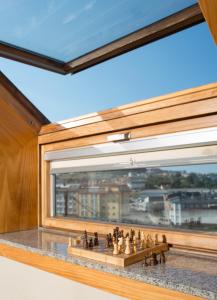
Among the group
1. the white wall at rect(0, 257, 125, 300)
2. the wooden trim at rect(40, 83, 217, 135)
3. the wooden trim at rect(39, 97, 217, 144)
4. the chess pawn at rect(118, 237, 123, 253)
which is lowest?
the white wall at rect(0, 257, 125, 300)

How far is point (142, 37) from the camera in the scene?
Answer: 1501 mm

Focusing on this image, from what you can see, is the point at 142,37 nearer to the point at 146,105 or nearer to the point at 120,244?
the point at 146,105

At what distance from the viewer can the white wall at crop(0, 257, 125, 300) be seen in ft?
4.29

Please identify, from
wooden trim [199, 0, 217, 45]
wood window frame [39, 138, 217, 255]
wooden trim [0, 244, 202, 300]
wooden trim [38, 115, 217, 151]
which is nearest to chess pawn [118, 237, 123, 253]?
wooden trim [0, 244, 202, 300]

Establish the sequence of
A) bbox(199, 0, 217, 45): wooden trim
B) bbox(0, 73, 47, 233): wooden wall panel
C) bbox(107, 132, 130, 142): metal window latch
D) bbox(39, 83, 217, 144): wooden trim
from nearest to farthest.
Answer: bbox(199, 0, 217, 45): wooden trim → bbox(39, 83, 217, 144): wooden trim → bbox(107, 132, 130, 142): metal window latch → bbox(0, 73, 47, 233): wooden wall panel

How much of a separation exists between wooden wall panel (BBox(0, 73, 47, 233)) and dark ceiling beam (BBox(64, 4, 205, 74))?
352 millimetres

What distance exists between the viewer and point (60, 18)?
4.60 feet

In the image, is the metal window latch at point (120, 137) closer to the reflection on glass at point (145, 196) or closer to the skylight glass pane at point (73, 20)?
the reflection on glass at point (145, 196)

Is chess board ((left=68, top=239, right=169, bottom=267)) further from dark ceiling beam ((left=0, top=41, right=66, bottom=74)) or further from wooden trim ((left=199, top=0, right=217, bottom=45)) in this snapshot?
dark ceiling beam ((left=0, top=41, right=66, bottom=74))

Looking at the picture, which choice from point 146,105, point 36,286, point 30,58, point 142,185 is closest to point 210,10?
point 146,105

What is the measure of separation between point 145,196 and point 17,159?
2.69 ft

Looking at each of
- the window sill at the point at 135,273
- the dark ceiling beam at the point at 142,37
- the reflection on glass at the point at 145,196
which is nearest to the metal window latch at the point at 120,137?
the reflection on glass at the point at 145,196

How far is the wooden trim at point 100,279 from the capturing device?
0.98 meters

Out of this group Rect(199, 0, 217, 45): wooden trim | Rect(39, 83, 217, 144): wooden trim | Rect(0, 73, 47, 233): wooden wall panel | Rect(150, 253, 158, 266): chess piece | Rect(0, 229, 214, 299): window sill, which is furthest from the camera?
Rect(0, 73, 47, 233): wooden wall panel
